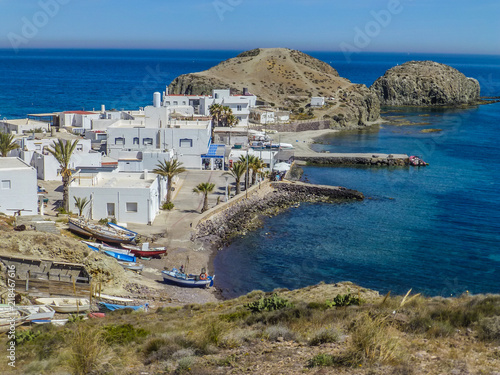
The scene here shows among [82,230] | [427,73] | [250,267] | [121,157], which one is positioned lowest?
[250,267]

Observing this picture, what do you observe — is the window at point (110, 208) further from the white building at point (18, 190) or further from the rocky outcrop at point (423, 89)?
the rocky outcrop at point (423, 89)

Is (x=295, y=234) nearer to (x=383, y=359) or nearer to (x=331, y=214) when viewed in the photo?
(x=331, y=214)

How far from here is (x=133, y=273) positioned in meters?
29.8

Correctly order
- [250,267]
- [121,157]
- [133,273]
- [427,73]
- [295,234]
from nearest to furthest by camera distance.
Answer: [133,273]
[250,267]
[295,234]
[121,157]
[427,73]

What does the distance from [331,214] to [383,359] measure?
34909 mm

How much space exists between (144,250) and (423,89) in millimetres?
128116

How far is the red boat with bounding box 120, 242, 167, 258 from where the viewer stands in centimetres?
3234

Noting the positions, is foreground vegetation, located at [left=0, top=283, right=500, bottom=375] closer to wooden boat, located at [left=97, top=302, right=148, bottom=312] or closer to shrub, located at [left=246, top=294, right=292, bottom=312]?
shrub, located at [left=246, top=294, right=292, bottom=312]

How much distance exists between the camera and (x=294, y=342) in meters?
14.7

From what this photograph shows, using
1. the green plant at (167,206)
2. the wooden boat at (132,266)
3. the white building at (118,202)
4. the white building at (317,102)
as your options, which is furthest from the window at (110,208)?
the white building at (317,102)

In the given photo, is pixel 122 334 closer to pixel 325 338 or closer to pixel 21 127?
pixel 325 338

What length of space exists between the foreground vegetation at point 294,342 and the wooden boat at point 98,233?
14.5 meters

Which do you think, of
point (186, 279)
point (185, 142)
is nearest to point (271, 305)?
point (186, 279)

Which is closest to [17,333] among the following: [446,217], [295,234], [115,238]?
[115,238]
